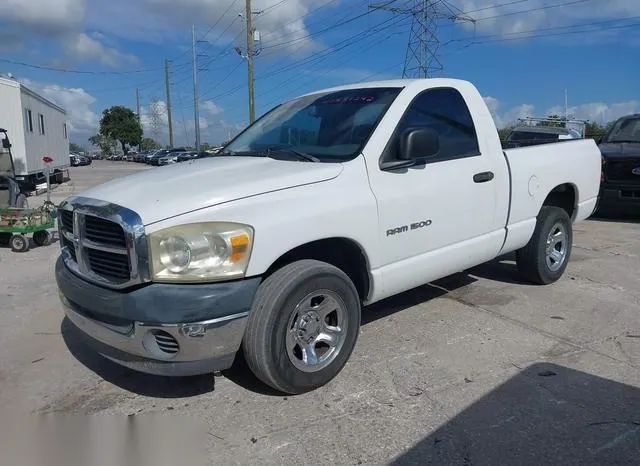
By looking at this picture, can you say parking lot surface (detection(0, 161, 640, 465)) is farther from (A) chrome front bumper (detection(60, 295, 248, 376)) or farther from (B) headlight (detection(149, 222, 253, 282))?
(B) headlight (detection(149, 222, 253, 282))

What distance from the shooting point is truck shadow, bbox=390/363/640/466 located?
288 centimetres

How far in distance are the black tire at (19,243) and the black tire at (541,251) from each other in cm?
696

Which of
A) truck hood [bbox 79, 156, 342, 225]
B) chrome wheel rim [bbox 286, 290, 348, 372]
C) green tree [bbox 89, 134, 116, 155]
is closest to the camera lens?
truck hood [bbox 79, 156, 342, 225]

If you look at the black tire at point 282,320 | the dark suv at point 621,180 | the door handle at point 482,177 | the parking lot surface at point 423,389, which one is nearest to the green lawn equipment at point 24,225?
the parking lot surface at point 423,389

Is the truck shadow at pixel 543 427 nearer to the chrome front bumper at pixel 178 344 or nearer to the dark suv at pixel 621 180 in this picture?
the chrome front bumper at pixel 178 344

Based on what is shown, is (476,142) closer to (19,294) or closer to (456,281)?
(456,281)

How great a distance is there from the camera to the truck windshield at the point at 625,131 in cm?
1112

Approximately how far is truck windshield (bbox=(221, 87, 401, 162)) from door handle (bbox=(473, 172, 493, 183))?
0.97 m

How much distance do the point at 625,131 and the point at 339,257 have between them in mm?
9769

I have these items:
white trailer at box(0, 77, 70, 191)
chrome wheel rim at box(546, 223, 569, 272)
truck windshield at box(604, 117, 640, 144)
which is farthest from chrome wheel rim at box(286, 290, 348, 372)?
white trailer at box(0, 77, 70, 191)

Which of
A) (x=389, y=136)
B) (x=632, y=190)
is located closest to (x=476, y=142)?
(x=389, y=136)

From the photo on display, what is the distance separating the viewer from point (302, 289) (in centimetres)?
337

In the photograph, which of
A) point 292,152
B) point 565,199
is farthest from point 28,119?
point 565,199

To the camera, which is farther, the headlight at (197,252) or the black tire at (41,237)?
the black tire at (41,237)
